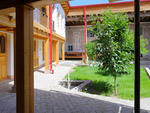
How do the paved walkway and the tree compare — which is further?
the tree

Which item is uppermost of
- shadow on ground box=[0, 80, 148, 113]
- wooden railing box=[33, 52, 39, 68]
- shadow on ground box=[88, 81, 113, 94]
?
wooden railing box=[33, 52, 39, 68]

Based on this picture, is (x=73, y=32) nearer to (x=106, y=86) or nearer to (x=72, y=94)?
(x=106, y=86)

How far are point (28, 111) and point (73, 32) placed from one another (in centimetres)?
2022

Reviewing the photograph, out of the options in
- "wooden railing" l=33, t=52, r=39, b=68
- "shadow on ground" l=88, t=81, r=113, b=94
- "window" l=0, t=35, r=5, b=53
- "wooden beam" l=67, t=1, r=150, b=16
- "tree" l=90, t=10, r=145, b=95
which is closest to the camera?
"tree" l=90, t=10, r=145, b=95

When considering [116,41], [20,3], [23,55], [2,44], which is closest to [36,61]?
[2,44]

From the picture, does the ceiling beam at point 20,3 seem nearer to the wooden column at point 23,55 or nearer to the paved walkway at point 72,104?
the wooden column at point 23,55

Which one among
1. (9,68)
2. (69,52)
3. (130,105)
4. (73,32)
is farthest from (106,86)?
(73,32)

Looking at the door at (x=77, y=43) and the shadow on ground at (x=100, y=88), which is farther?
the door at (x=77, y=43)

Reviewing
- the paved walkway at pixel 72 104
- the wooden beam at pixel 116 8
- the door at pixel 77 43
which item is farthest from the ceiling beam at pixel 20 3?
the door at pixel 77 43

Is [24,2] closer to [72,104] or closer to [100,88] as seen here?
[72,104]

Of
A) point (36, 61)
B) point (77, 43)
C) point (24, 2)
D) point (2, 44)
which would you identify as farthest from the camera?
point (77, 43)

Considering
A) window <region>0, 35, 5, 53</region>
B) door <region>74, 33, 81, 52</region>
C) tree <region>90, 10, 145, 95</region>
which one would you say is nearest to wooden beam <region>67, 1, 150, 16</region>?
door <region>74, 33, 81, 52</region>

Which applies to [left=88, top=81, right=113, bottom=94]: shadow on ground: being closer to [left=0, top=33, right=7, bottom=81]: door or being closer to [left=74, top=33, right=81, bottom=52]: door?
[left=0, top=33, right=7, bottom=81]: door

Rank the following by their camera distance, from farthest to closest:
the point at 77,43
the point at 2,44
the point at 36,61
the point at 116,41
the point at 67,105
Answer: the point at 77,43 < the point at 36,61 < the point at 2,44 < the point at 116,41 < the point at 67,105
